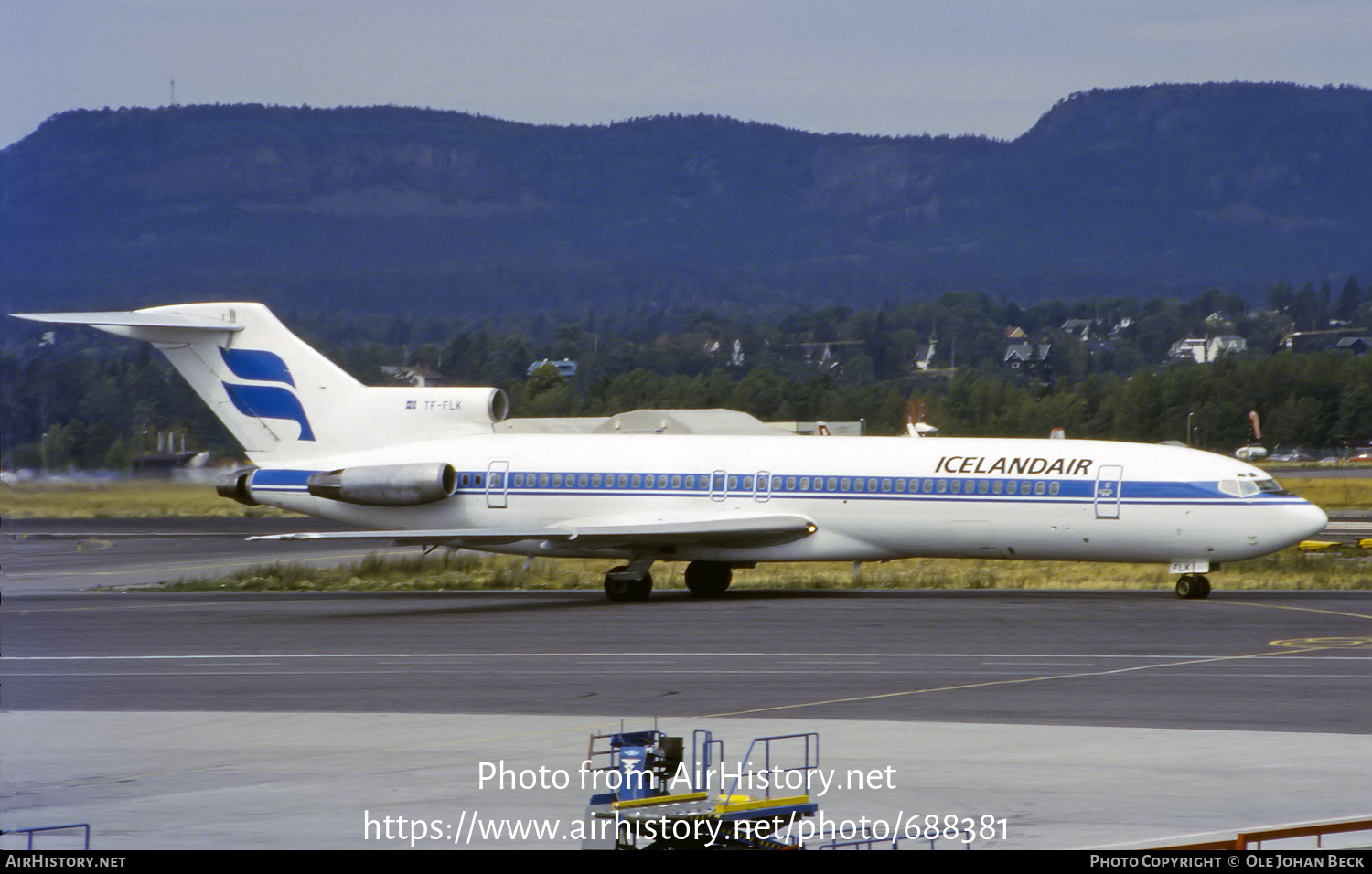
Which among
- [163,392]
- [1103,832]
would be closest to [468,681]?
[1103,832]

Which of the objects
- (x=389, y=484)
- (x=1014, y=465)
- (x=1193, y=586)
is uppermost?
(x=1014, y=465)

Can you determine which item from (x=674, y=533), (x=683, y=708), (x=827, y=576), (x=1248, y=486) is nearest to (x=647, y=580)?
(x=674, y=533)

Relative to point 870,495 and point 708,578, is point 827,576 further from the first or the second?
point 870,495

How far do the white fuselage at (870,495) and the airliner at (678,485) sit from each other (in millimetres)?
→ 41

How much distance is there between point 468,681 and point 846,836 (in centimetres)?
1045

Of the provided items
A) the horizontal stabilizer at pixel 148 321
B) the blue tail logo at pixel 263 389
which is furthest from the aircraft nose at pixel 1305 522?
the horizontal stabilizer at pixel 148 321

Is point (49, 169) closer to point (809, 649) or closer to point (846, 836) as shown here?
point (809, 649)

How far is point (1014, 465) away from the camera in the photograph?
111ft

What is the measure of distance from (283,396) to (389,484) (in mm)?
3809

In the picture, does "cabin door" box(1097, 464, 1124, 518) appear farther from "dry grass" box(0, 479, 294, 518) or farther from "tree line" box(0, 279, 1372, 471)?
"dry grass" box(0, 479, 294, 518)

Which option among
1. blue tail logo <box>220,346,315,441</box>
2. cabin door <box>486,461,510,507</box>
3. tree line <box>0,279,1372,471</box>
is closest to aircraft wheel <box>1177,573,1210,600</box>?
cabin door <box>486,461,510,507</box>

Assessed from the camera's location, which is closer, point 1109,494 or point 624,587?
point 1109,494

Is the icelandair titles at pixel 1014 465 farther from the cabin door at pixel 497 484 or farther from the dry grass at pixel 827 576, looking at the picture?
A: the cabin door at pixel 497 484
